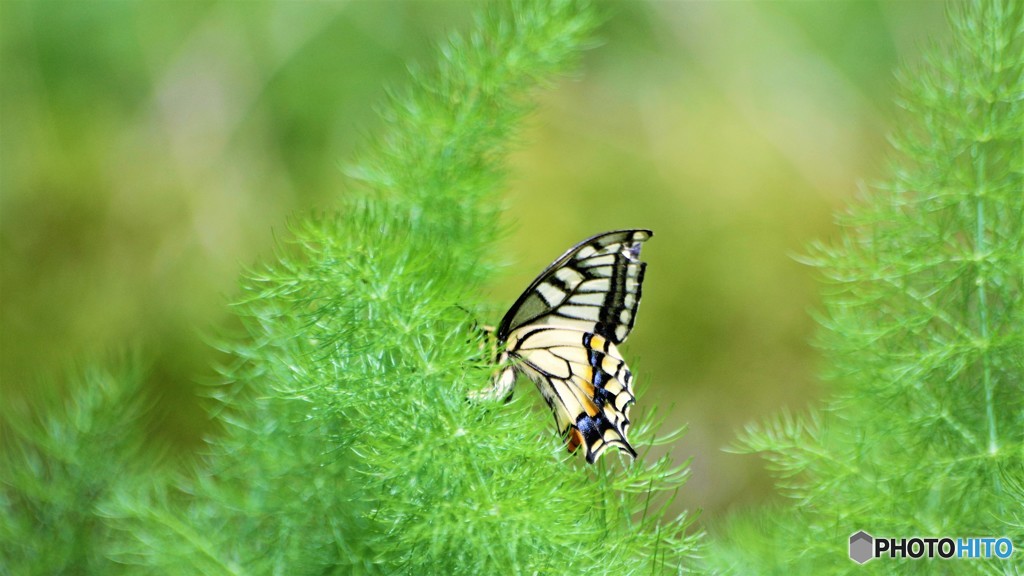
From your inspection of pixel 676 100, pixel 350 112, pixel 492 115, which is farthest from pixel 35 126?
pixel 676 100

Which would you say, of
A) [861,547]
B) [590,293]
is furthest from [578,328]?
[861,547]

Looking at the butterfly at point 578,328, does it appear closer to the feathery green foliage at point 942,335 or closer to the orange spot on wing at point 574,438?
the orange spot on wing at point 574,438

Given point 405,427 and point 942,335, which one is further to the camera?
point 942,335

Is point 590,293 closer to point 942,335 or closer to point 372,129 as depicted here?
point 942,335

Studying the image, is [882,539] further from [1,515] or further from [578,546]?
[1,515]

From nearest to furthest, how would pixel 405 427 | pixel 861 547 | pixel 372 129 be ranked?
1. pixel 405 427
2. pixel 861 547
3. pixel 372 129

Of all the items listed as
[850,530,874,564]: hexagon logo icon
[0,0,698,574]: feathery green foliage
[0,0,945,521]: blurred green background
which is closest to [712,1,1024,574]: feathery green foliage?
[850,530,874,564]: hexagon logo icon
